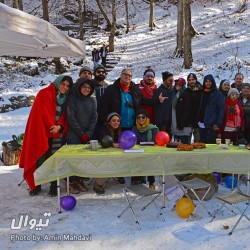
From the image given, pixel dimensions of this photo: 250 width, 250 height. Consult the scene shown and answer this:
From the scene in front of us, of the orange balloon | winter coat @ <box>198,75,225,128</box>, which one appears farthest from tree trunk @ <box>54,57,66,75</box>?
the orange balloon

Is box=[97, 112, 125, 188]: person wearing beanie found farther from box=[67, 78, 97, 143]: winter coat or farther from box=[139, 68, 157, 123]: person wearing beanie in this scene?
box=[139, 68, 157, 123]: person wearing beanie

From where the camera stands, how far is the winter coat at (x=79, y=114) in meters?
5.11

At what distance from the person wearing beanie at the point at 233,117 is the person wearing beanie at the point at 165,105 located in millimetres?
1016

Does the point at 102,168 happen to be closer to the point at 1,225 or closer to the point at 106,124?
the point at 106,124

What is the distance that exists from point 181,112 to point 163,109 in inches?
13.7

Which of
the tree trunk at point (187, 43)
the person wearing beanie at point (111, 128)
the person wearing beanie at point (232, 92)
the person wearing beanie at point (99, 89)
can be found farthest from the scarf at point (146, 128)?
the tree trunk at point (187, 43)

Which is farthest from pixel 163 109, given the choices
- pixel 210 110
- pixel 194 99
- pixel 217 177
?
pixel 217 177

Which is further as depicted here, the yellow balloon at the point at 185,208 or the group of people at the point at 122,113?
the group of people at the point at 122,113

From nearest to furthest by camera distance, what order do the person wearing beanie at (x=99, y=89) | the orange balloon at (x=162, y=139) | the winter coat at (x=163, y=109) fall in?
the orange balloon at (x=162, y=139), the person wearing beanie at (x=99, y=89), the winter coat at (x=163, y=109)

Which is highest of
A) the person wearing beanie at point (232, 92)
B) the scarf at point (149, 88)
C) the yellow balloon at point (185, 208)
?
the scarf at point (149, 88)

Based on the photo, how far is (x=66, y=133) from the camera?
5.35m

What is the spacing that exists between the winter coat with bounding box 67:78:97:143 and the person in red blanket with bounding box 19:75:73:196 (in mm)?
159

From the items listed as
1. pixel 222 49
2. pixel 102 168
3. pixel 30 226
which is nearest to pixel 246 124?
pixel 102 168

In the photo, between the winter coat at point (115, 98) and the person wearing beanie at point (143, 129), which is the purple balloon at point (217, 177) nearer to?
the person wearing beanie at point (143, 129)
